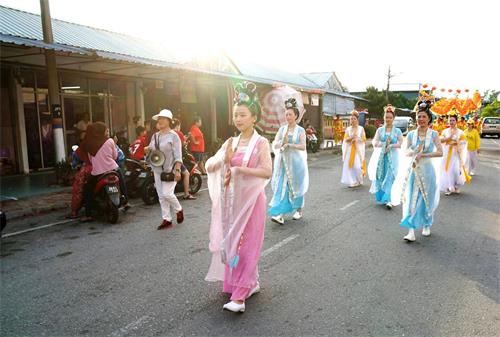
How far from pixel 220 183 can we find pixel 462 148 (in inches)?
344

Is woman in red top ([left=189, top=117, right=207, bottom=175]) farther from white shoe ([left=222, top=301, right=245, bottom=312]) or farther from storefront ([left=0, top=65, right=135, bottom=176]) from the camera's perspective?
white shoe ([left=222, top=301, right=245, bottom=312])

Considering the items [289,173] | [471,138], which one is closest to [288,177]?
[289,173]

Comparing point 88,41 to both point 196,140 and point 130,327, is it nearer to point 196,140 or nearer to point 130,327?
point 196,140

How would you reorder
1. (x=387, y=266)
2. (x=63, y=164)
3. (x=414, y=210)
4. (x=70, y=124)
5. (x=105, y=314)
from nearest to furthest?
(x=105, y=314), (x=387, y=266), (x=414, y=210), (x=63, y=164), (x=70, y=124)

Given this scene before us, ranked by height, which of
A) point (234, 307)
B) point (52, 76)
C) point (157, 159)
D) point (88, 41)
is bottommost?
point (234, 307)

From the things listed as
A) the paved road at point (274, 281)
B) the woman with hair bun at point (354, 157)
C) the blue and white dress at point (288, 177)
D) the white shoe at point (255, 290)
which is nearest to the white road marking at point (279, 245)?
the paved road at point (274, 281)

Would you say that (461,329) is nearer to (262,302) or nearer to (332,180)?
(262,302)

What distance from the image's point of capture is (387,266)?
4.70 metres

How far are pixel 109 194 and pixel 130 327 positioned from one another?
12.3 feet

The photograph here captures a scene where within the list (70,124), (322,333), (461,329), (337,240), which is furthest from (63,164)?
(461,329)

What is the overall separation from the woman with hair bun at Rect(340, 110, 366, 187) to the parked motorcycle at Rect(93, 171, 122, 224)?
5773mm

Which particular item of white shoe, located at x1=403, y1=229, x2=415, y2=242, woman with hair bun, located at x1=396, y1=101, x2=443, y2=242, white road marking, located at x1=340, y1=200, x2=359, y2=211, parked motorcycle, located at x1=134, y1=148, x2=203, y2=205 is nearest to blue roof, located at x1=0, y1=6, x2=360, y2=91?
parked motorcycle, located at x1=134, y1=148, x2=203, y2=205

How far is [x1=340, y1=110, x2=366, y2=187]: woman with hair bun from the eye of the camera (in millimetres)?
10359

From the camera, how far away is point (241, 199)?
369cm
